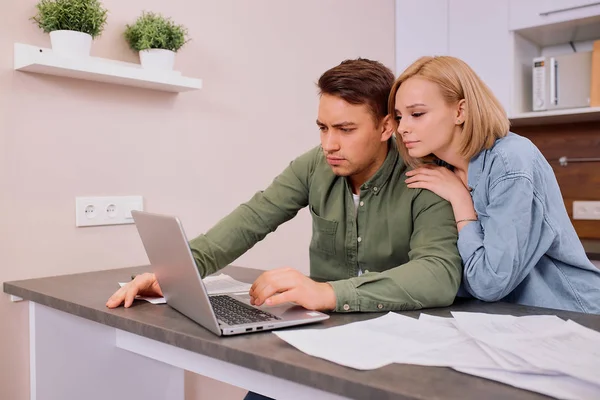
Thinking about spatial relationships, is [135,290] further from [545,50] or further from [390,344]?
[545,50]

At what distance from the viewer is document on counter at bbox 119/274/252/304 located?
1.20 metres

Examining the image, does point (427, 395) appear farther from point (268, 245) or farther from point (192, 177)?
point (268, 245)

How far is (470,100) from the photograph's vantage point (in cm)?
123

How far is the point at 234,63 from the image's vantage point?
2.11 m

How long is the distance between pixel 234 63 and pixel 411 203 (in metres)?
1.07

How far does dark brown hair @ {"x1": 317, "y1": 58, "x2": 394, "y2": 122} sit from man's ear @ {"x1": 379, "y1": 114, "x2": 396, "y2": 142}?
13mm

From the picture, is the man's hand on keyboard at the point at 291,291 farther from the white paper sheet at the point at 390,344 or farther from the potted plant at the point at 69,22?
the potted plant at the point at 69,22

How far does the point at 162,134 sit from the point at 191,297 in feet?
3.39

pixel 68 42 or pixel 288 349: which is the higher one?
pixel 68 42

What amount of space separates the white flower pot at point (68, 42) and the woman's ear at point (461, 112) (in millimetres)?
986

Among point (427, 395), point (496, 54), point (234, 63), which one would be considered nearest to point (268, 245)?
point (234, 63)

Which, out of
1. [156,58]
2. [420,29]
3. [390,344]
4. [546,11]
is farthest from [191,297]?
[420,29]

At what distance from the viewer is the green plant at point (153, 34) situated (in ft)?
5.58

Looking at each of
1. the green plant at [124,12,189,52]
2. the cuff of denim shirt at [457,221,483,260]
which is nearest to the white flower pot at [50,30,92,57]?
the green plant at [124,12,189,52]
